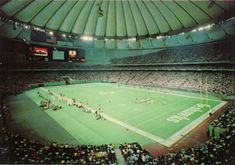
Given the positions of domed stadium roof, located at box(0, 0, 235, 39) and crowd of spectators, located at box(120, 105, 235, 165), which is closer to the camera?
crowd of spectators, located at box(120, 105, 235, 165)

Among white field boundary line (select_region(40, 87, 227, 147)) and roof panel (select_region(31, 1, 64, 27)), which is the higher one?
roof panel (select_region(31, 1, 64, 27))

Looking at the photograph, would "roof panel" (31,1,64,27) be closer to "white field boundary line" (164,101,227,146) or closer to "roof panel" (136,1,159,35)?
"roof panel" (136,1,159,35)

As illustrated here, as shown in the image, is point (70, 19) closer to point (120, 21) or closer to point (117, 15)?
point (117, 15)

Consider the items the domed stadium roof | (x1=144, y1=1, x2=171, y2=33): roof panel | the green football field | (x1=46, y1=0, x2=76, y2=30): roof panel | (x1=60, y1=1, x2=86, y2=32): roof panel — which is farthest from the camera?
the green football field

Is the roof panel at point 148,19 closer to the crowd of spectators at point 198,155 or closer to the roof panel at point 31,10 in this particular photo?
the roof panel at point 31,10

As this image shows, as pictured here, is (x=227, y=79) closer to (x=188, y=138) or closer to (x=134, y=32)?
(x=188, y=138)

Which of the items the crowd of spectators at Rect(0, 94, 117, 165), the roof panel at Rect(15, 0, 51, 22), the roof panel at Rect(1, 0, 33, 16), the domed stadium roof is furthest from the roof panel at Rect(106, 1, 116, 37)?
the crowd of spectators at Rect(0, 94, 117, 165)

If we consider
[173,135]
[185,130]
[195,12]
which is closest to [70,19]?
[195,12]

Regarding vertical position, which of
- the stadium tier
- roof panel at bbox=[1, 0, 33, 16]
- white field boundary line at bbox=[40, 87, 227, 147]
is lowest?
white field boundary line at bbox=[40, 87, 227, 147]

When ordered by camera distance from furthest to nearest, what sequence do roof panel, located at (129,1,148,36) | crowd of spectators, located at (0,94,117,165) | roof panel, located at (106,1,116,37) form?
roof panel, located at (106,1,116,37)
roof panel, located at (129,1,148,36)
crowd of spectators, located at (0,94,117,165)
